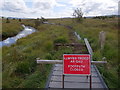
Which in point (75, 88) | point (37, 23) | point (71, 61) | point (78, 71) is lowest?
point (75, 88)

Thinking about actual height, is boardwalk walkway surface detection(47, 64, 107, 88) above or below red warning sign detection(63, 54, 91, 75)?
below

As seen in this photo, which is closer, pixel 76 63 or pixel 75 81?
pixel 76 63

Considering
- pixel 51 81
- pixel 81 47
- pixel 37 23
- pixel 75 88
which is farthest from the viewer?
pixel 37 23

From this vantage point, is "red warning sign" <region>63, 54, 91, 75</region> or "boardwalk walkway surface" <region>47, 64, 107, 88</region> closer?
"red warning sign" <region>63, 54, 91, 75</region>

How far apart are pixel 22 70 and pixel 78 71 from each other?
6.82ft

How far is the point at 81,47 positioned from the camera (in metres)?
8.34

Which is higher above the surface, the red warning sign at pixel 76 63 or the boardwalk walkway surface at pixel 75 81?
the red warning sign at pixel 76 63

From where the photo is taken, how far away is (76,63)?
3203mm

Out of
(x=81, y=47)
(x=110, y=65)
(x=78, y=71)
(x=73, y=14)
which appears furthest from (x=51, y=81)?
(x=73, y=14)

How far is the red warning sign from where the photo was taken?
3.18 metres

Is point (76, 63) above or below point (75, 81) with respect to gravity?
above

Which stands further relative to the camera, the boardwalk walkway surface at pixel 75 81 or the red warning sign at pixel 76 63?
the boardwalk walkway surface at pixel 75 81

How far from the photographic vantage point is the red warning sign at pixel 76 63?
3184mm

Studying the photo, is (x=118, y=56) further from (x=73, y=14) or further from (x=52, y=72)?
(x=73, y=14)
